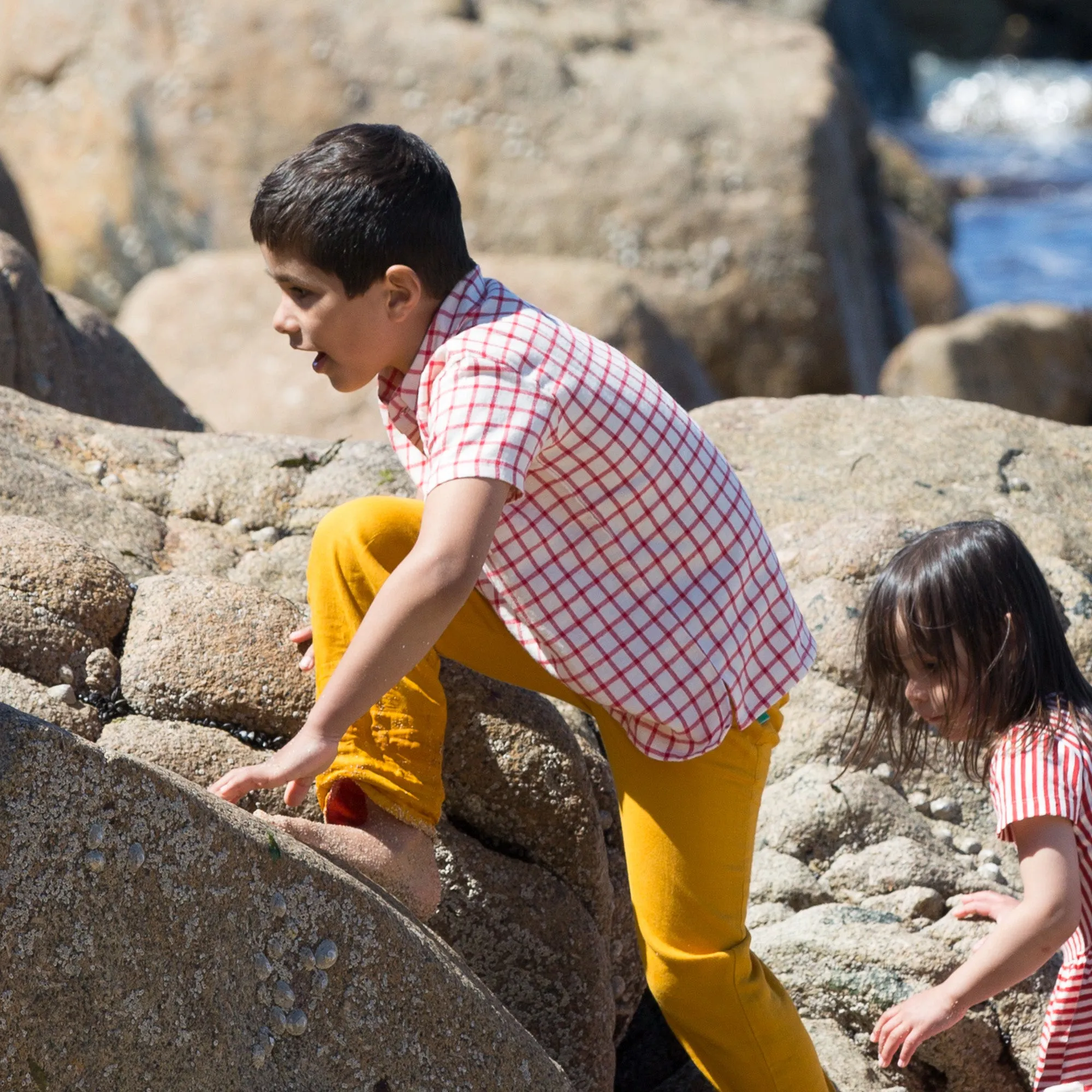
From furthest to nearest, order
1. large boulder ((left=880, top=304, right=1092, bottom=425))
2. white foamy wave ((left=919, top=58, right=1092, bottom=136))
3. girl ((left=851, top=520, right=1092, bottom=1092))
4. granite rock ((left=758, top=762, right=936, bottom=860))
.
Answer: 1. white foamy wave ((left=919, top=58, right=1092, bottom=136))
2. large boulder ((left=880, top=304, right=1092, bottom=425))
3. granite rock ((left=758, top=762, right=936, bottom=860))
4. girl ((left=851, top=520, right=1092, bottom=1092))

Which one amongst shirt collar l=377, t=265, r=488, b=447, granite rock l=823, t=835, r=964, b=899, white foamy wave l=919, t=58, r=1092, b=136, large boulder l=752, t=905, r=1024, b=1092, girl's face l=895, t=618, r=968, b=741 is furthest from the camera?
white foamy wave l=919, t=58, r=1092, b=136

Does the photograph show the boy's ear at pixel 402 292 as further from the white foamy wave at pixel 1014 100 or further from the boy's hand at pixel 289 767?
the white foamy wave at pixel 1014 100

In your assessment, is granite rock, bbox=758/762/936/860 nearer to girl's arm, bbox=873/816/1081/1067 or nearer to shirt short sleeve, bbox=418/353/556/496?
girl's arm, bbox=873/816/1081/1067

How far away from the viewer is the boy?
2.07 meters

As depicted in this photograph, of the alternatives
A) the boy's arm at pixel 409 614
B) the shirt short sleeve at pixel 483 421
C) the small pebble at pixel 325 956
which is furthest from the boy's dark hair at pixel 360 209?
the small pebble at pixel 325 956

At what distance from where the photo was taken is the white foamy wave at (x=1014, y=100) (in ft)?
75.2

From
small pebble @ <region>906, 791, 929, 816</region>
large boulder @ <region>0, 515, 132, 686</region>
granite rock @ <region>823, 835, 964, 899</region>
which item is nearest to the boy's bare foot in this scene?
large boulder @ <region>0, 515, 132, 686</region>

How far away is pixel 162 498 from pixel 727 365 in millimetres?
4704

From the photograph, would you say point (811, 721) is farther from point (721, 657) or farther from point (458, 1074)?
point (458, 1074)

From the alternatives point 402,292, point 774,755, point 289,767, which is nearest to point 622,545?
point 402,292

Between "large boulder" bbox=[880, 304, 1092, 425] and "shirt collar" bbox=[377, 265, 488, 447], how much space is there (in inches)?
271

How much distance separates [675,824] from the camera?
2.34 m

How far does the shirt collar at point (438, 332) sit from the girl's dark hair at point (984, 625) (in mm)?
865

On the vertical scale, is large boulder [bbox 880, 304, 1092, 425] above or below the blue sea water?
above
